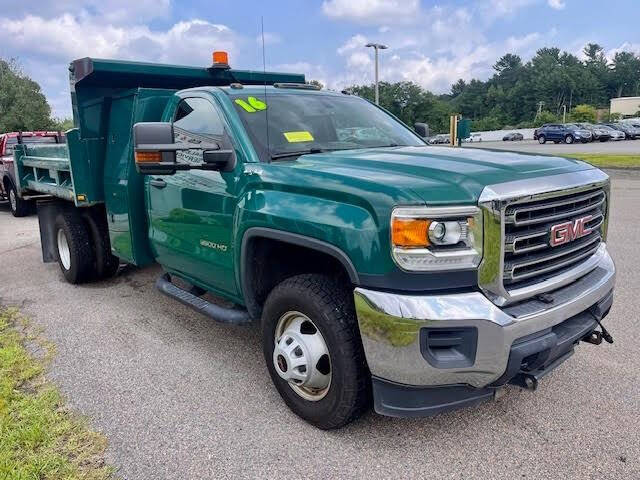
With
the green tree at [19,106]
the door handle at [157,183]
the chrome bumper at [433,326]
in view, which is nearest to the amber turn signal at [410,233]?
the chrome bumper at [433,326]

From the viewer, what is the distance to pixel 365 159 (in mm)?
3172

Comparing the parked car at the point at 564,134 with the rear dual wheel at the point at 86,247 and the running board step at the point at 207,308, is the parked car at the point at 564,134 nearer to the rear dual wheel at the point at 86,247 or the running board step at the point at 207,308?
the rear dual wheel at the point at 86,247

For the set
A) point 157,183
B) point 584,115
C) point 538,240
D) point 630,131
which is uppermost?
point 584,115

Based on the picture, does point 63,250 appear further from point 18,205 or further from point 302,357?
point 18,205

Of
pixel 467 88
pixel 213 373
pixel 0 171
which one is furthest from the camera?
pixel 467 88

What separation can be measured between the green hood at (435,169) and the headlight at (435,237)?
66mm

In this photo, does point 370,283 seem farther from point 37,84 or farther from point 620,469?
point 37,84

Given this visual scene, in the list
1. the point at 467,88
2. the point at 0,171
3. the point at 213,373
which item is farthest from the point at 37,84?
the point at 467,88

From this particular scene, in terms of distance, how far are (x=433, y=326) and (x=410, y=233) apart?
1.42 ft

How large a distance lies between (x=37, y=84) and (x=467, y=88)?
11520 centimetres

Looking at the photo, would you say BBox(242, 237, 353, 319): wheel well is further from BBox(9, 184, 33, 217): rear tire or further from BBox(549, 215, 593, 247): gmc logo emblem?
BBox(9, 184, 33, 217): rear tire

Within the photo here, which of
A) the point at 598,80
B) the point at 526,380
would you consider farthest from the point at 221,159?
the point at 598,80

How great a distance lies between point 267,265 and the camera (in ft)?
11.5

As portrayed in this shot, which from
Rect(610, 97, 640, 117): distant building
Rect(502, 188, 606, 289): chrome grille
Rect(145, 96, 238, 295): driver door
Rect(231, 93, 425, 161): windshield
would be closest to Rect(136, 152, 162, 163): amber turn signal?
Rect(145, 96, 238, 295): driver door
